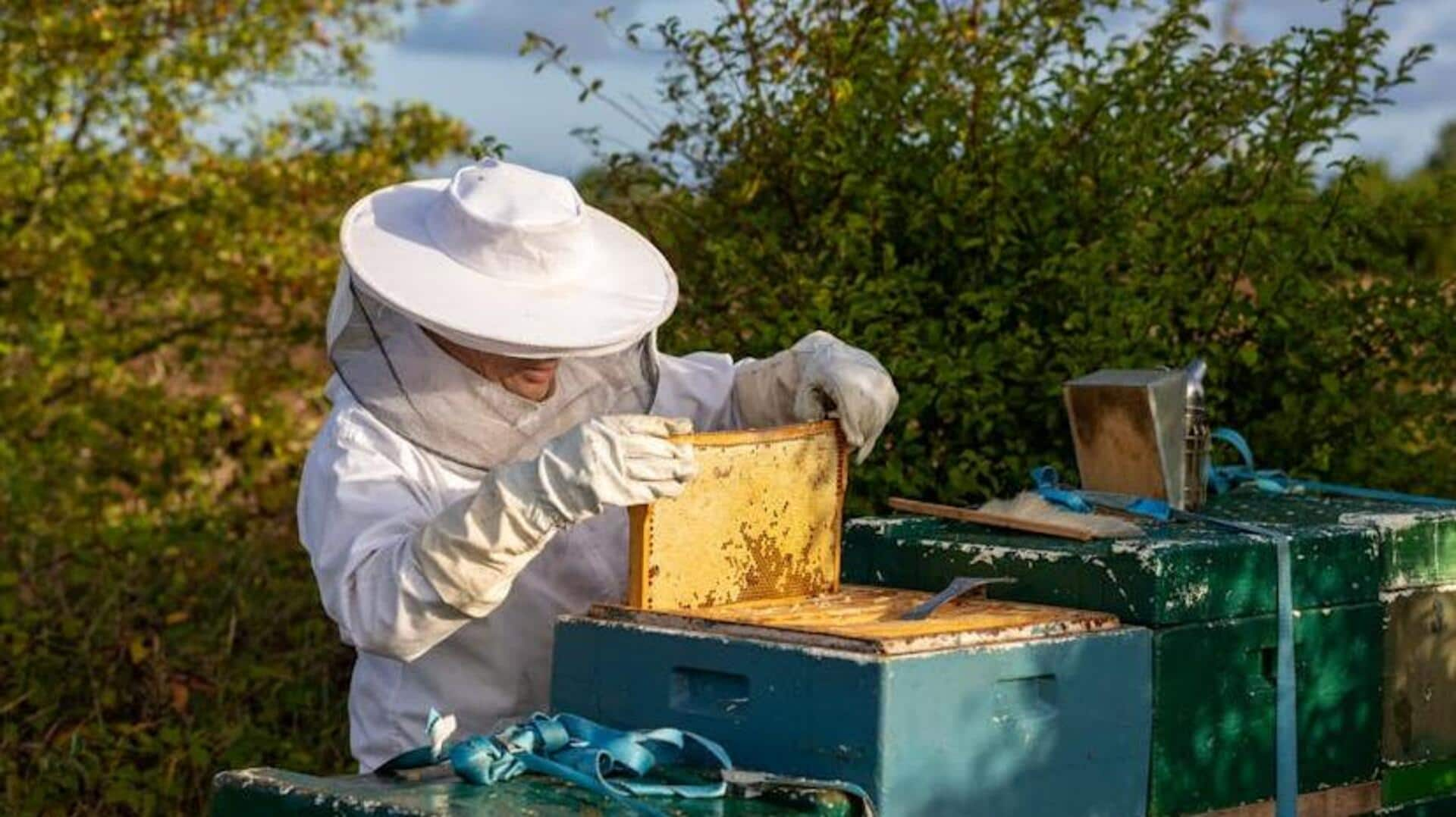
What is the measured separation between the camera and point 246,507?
7234 mm

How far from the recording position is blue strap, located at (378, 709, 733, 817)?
2.43m

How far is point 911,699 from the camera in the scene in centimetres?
247

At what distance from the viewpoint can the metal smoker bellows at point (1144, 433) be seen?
3.31 meters

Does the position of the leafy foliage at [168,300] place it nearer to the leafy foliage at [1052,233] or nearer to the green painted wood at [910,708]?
the leafy foliage at [1052,233]

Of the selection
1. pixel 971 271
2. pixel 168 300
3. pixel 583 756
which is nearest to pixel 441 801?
pixel 583 756

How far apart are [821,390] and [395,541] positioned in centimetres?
75

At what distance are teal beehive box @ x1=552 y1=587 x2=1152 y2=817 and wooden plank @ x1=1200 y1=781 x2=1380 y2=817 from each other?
20 cm

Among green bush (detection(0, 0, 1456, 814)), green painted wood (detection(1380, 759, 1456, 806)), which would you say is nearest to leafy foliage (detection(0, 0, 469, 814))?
green bush (detection(0, 0, 1456, 814))

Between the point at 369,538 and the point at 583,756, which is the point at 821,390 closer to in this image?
the point at 369,538

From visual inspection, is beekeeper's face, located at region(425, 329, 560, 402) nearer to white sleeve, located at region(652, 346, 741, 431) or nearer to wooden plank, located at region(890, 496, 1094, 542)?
white sleeve, located at region(652, 346, 741, 431)

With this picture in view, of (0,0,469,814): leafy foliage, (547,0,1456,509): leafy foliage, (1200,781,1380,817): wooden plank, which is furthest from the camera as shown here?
(0,0,469,814): leafy foliage

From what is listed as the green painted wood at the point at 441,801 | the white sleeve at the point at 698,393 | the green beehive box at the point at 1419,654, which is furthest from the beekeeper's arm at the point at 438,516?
the green beehive box at the point at 1419,654

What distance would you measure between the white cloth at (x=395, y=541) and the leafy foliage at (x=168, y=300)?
2.81 m

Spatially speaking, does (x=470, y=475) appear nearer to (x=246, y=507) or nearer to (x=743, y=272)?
(x=743, y=272)
